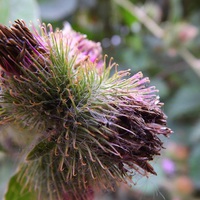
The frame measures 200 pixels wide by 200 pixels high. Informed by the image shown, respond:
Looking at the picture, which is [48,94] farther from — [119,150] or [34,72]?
[119,150]

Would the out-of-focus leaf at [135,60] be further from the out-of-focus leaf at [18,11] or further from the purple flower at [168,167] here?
the out-of-focus leaf at [18,11]

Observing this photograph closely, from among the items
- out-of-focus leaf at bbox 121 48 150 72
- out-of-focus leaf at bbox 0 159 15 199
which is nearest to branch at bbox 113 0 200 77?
out-of-focus leaf at bbox 121 48 150 72

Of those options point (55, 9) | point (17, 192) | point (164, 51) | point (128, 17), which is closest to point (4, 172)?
point (17, 192)

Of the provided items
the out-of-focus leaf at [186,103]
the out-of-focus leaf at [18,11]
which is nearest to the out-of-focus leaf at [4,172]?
the out-of-focus leaf at [18,11]

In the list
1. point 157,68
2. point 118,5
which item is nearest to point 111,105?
point 118,5

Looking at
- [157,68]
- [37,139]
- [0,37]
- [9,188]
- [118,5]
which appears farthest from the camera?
[157,68]

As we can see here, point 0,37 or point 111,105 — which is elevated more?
point 0,37
